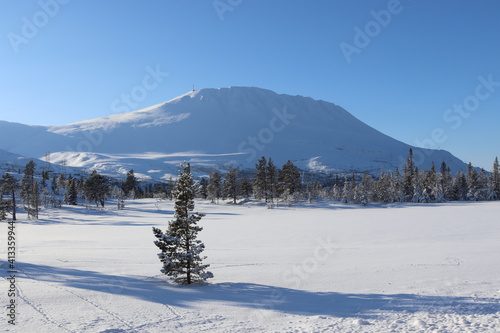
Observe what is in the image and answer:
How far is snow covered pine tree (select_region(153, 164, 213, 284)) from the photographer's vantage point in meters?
12.7

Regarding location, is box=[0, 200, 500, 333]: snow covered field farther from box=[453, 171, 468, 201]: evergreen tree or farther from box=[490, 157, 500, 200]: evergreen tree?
box=[490, 157, 500, 200]: evergreen tree

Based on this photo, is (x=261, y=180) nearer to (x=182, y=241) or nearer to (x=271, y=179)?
(x=271, y=179)

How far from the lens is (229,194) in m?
76.2

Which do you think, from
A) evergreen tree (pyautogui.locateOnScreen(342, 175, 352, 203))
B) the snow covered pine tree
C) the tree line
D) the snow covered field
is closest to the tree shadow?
the snow covered field

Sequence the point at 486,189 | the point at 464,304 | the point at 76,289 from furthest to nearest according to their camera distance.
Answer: the point at 486,189 → the point at 76,289 → the point at 464,304

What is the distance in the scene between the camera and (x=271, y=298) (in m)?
11.2

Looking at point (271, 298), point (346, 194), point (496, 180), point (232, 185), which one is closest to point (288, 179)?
point (346, 194)

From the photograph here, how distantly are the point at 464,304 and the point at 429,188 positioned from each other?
73675mm

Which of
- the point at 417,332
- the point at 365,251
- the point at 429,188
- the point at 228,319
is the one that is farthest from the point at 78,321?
the point at 429,188

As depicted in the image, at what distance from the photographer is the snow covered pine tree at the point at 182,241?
12.7m

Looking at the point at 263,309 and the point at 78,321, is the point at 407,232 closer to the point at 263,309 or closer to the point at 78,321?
the point at 263,309
